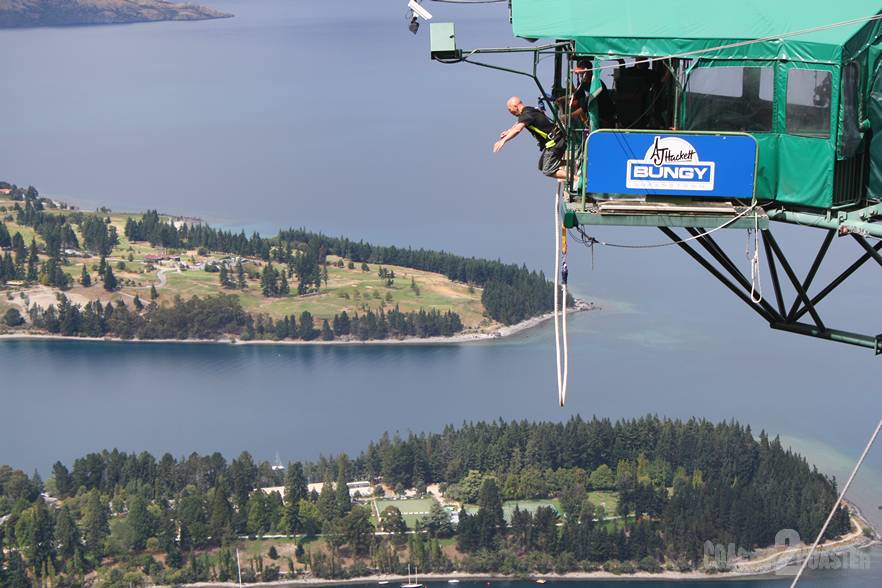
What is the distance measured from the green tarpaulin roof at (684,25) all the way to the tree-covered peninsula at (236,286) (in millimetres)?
139443

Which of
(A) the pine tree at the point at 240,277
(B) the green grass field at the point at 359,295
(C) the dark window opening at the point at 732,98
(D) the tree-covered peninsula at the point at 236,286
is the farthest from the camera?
(A) the pine tree at the point at 240,277

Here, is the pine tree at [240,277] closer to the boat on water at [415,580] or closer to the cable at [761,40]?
the boat on water at [415,580]

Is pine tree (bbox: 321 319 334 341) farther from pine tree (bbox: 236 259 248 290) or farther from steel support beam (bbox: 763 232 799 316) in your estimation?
steel support beam (bbox: 763 232 799 316)

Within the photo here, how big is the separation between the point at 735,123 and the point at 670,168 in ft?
2.36

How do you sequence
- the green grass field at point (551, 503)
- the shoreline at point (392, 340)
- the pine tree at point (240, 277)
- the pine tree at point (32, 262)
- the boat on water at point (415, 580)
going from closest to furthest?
the boat on water at point (415, 580), the green grass field at point (551, 503), the shoreline at point (392, 340), the pine tree at point (240, 277), the pine tree at point (32, 262)

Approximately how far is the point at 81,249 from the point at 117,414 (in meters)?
57.3

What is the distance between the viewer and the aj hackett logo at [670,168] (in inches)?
442

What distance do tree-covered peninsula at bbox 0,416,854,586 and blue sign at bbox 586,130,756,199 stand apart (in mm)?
82995

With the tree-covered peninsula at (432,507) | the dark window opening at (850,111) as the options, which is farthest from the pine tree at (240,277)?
the dark window opening at (850,111)

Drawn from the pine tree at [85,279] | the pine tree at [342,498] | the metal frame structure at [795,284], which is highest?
the metal frame structure at [795,284]

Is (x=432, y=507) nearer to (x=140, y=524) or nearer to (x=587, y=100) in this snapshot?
(x=140, y=524)

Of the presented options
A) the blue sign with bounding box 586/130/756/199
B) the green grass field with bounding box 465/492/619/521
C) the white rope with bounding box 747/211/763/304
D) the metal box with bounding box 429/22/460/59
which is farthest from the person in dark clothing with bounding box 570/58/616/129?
the green grass field with bounding box 465/492/619/521

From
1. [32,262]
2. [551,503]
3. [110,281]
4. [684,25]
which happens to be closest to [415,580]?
[551,503]

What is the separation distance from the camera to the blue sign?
11242mm
